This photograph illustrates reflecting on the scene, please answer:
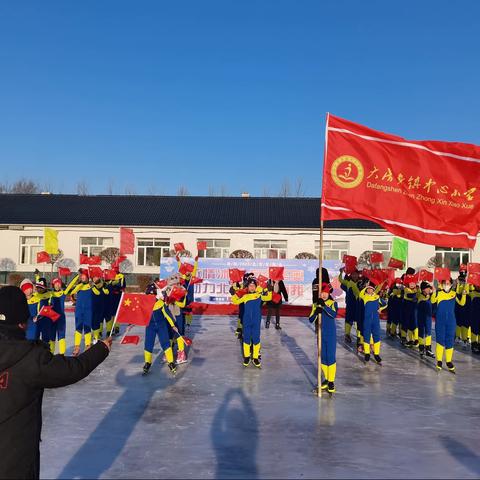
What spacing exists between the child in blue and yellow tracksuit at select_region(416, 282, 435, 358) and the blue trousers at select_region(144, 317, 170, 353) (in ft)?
19.3

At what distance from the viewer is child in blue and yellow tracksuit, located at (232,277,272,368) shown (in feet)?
33.9

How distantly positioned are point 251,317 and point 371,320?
2560 mm

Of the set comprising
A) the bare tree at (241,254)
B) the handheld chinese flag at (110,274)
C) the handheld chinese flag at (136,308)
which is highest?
the bare tree at (241,254)

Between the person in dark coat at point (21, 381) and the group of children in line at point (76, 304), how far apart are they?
21.5 feet

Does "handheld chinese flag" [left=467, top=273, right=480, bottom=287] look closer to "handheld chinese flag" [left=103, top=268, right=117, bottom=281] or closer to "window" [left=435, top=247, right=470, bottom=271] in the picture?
"handheld chinese flag" [left=103, top=268, right=117, bottom=281]

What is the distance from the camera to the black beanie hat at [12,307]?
288 cm

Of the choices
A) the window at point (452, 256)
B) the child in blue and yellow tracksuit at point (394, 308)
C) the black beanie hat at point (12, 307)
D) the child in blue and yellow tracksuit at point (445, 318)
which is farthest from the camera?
the window at point (452, 256)

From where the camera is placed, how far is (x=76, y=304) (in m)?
11.7

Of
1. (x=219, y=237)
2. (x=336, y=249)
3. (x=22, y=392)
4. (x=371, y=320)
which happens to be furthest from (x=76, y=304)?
(x=336, y=249)

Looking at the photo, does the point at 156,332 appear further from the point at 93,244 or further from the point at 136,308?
the point at 93,244

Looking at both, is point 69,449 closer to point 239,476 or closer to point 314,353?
point 239,476

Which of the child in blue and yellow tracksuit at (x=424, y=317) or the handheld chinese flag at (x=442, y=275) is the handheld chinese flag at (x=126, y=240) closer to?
the child in blue and yellow tracksuit at (x=424, y=317)

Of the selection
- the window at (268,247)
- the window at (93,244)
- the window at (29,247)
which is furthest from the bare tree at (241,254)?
the window at (29,247)

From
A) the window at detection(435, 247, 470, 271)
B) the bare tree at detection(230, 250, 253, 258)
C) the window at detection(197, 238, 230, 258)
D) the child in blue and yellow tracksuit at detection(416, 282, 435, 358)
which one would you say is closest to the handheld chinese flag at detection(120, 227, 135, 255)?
the bare tree at detection(230, 250, 253, 258)
